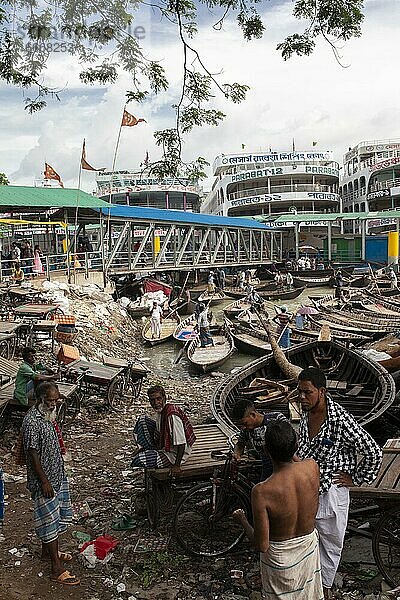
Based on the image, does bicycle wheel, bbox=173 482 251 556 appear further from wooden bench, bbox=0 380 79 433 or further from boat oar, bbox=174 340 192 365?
boat oar, bbox=174 340 192 365

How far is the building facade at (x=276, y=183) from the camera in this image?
5700 centimetres

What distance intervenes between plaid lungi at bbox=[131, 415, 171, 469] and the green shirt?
2749 mm

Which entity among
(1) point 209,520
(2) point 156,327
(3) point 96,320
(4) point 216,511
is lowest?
(1) point 209,520

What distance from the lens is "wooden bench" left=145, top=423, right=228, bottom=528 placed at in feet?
18.6

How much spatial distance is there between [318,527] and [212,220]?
33.0 metres

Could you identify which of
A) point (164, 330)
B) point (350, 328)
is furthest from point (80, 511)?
point (164, 330)

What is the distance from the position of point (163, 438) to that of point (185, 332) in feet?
49.1

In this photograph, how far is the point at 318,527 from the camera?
4250 millimetres

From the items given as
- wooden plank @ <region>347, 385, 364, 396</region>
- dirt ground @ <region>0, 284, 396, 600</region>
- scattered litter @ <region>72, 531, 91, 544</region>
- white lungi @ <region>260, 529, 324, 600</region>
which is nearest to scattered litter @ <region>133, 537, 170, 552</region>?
dirt ground @ <region>0, 284, 396, 600</region>

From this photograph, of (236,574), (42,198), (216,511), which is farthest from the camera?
(42,198)

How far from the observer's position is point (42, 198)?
63.8ft

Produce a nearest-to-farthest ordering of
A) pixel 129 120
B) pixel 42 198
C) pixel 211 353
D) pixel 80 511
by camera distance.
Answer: pixel 80 511
pixel 129 120
pixel 211 353
pixel 42 198

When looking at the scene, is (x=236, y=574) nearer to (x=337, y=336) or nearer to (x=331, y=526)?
(x=331, y=526)

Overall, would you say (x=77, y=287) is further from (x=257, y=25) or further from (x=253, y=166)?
(x=253, y=166)
